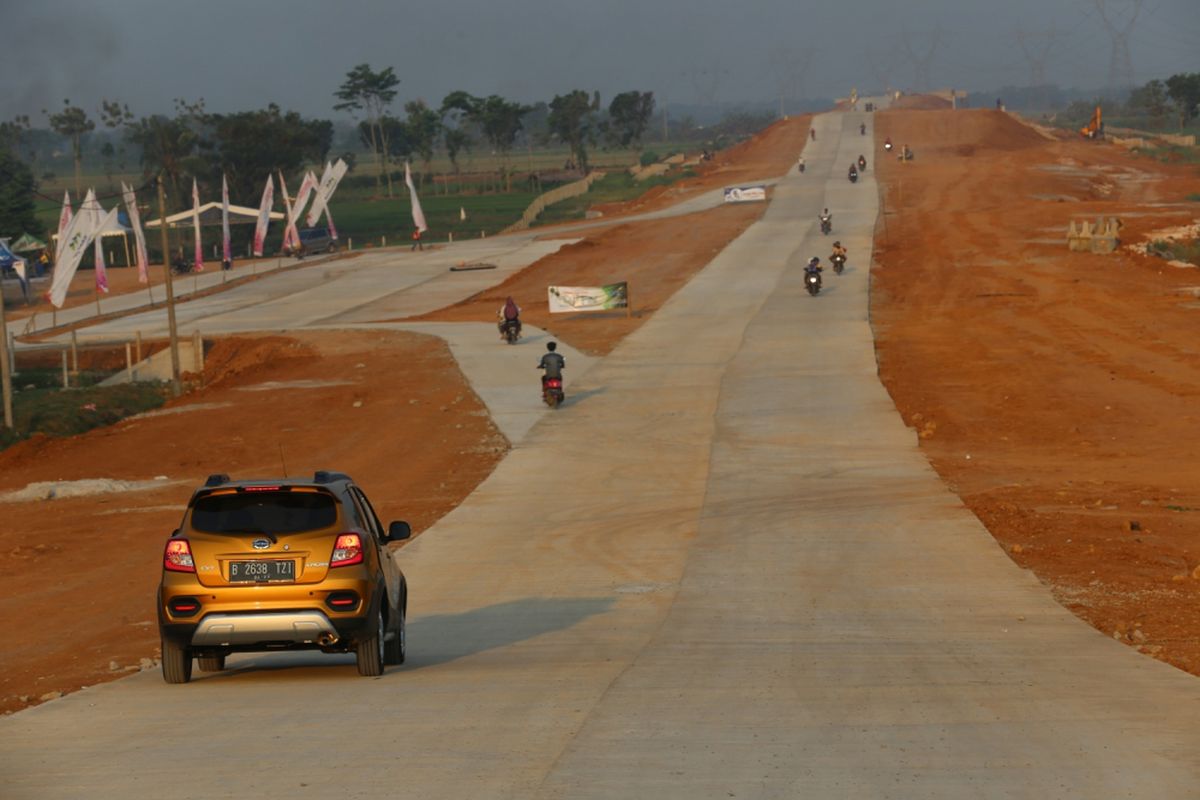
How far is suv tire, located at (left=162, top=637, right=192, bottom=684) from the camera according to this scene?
12.2m

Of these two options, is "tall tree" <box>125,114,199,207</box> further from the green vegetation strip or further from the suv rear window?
the suv rear window

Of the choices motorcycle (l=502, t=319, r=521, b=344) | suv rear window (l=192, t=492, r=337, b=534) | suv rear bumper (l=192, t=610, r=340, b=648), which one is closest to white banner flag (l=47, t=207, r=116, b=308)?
motorcycle (l=502, t=319, r=521, b=344)

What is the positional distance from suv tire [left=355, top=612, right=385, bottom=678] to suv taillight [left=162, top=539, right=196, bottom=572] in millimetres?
1430

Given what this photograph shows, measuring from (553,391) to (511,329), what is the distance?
13.4 metres

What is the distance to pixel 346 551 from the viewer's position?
11.9 metres

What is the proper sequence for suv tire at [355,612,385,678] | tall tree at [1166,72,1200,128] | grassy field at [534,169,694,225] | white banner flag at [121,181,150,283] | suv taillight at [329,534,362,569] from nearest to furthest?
suv taillight at [329,534,362,569] < suv tire at [355,612,385,678] < white banner flag at [121,181,150,283] < grassy field at [534,169,694,225] < tall tree at [1166,72,1200,128]

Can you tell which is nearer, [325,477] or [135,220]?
[325,477]

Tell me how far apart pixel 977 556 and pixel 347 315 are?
50.2 metres

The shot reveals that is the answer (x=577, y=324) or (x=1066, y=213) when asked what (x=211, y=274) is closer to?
(x=577, y=324)

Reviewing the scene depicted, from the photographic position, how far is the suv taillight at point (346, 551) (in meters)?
11.8

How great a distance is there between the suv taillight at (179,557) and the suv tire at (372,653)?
1.43m

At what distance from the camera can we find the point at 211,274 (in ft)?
294

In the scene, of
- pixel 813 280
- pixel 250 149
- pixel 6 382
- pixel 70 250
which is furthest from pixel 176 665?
pixel 250 149

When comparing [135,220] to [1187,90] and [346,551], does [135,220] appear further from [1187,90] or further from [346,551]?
[1187,90]
